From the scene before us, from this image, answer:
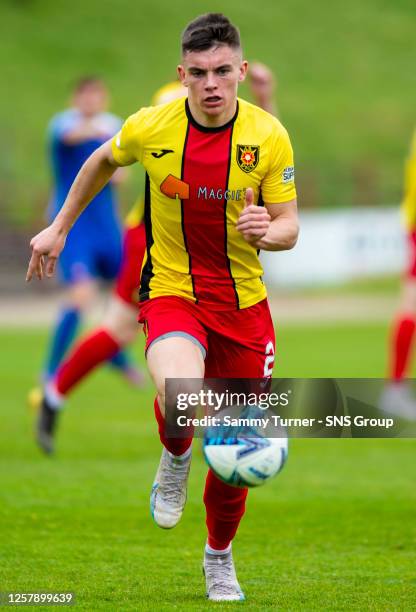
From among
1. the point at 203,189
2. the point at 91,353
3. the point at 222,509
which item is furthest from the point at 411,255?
the point at 222,509

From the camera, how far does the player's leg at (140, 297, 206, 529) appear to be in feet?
15.7

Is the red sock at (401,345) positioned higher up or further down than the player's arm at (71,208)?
further down

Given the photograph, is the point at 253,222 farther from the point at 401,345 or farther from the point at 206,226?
the point at 401,345

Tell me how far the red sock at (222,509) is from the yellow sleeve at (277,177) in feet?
3.71

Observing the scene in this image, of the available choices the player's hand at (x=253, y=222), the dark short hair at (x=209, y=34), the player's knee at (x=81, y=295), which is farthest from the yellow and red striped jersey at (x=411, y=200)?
the player's hand at (x=253, y=222)

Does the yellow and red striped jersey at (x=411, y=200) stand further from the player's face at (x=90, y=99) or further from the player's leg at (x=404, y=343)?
the player's face at (x=90, y=99)

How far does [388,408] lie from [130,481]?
102 inches

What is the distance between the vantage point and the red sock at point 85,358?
327 inches

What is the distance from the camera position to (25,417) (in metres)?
10.5

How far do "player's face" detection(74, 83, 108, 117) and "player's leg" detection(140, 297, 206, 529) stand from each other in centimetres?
561

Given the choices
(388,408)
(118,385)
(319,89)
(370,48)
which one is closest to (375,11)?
(370,48)

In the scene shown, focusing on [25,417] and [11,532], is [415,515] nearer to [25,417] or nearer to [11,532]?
[11,532]

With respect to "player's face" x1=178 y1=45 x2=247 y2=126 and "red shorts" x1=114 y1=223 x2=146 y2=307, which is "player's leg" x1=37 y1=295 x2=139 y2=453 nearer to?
"red shorts" x1=114 y1=223 x2=146 y2=307

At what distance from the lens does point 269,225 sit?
4.77 metres
